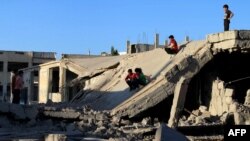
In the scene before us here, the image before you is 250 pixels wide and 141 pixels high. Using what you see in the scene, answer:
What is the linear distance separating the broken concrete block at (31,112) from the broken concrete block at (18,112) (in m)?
0.12

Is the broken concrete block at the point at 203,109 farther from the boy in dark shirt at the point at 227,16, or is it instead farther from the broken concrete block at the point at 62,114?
the broken concrete block at the point at 62,114

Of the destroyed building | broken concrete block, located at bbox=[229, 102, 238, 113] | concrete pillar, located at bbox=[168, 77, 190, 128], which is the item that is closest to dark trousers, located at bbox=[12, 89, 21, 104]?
the destroyed building

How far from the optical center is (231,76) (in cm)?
1725

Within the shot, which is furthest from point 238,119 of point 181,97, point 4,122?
point 4,122

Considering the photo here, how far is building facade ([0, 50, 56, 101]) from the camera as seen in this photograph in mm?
53094

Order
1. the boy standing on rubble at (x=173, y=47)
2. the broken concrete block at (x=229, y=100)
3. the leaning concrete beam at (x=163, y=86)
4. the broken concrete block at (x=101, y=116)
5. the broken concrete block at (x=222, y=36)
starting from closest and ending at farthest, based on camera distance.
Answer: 1. the broken concrete block at (x=101, y=116)
2. the leaning concrete beam at (x=163, y=86)
3. the broken concrete block at (x=222, y=36)
4. the broken concrete block at (x=229, y=100)
5. the boy standing on rubble at (x=173, y=47)

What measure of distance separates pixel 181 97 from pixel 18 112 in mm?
4619

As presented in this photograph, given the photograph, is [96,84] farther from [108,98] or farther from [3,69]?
[3,69]

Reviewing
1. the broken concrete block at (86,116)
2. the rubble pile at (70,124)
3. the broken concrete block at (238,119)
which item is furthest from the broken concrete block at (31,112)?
the broken concrete block at (238,119)

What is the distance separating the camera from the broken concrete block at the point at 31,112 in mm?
14058

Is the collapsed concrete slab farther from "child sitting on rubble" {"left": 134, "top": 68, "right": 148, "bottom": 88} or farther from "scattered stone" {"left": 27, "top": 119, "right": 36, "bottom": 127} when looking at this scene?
"scattered stone" {"left": 27, "top": 119, "right": 36, "bottom": 127}

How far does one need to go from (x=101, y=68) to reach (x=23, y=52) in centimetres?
3397

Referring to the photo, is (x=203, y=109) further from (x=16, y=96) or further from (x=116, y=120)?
(x=16, y=96)

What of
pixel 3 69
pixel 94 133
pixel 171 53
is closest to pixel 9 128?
pixel 94 133
